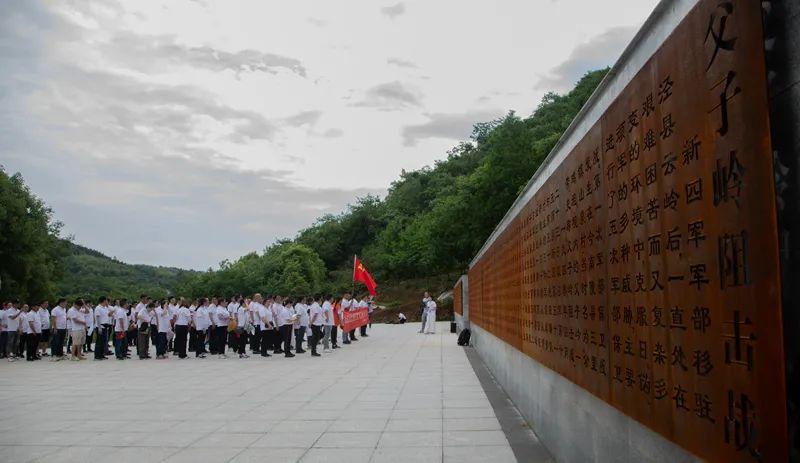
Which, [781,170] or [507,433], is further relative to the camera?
[507,433]

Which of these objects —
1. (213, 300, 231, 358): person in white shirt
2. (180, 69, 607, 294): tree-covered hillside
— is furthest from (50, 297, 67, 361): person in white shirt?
(180, 69, 607, 294): tree-covered hillside

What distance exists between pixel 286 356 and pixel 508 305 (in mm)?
8166

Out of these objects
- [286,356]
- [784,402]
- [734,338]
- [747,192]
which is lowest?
[286,356]

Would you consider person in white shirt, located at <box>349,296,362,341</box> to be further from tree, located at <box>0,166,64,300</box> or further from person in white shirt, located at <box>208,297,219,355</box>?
tree, located at <box>0,166,64,300</box>

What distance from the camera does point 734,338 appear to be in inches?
75.8

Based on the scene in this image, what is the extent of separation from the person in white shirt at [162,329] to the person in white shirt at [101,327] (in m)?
1.25

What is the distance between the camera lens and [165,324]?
16125 millimetres

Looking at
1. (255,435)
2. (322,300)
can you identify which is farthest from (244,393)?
(322,300)

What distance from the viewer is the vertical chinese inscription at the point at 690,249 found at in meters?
1.78

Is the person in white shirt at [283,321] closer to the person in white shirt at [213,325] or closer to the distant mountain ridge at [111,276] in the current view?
the person in white shirt at [213,325]

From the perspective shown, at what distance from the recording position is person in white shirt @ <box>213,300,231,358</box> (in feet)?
52.7

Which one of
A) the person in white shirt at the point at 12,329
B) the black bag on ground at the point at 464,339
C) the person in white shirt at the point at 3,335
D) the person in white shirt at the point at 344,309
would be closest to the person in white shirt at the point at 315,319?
the person in white shirt at the point at 344,309

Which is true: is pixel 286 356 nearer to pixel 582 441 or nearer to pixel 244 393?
pixel 244 393

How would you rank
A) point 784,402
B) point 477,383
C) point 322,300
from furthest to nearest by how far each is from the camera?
point 322,300
point 477,383
point 784,402
